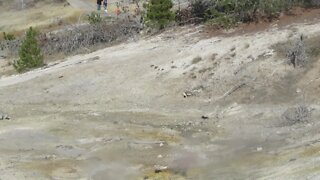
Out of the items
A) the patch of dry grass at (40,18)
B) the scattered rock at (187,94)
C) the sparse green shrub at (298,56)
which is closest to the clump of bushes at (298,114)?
the sparse green shrub at (298,56)

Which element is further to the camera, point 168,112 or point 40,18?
point 40,18

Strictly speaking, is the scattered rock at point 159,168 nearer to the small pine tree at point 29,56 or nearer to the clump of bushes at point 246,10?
the clump of bushes at point 246,10

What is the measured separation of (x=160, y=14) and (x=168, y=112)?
48.1ft

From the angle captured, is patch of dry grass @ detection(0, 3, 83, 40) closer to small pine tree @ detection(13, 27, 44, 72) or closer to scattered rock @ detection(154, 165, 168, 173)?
small pine tree @ detection(13, 27, 44, 72)

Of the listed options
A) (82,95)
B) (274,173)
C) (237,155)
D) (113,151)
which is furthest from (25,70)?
(274,173)

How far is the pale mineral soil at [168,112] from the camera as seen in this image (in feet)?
79.8

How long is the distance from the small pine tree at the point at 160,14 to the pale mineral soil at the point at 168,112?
110 inches

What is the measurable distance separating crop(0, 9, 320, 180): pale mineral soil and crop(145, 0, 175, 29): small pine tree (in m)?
2.80

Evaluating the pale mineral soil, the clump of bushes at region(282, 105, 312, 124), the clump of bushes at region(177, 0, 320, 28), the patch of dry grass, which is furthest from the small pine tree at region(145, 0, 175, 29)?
the patch of dry grass

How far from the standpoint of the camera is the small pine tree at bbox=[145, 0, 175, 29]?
148 ft

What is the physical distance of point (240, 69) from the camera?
33812 millimetres

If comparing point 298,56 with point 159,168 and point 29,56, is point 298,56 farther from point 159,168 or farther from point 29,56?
point 29,56

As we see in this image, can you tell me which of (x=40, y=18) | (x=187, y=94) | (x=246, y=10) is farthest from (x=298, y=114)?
(x=40, y=18)

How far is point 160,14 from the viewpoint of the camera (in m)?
45.3
